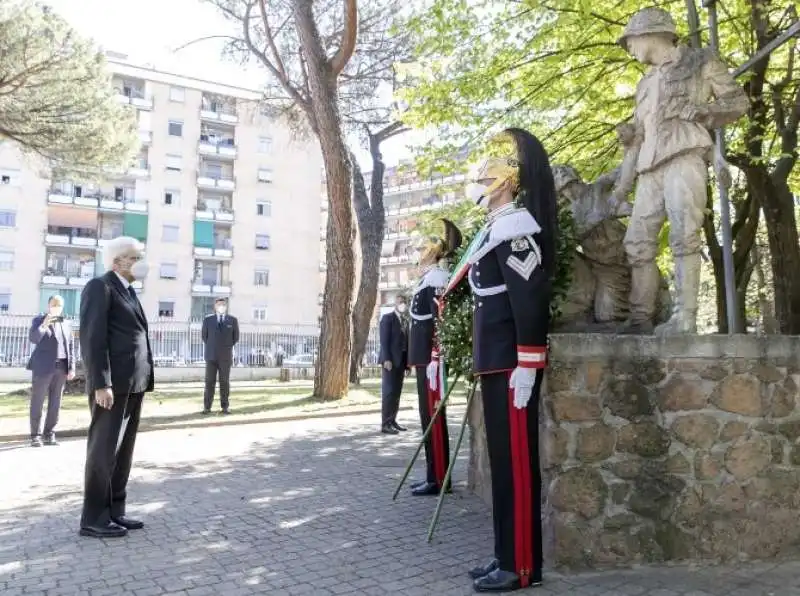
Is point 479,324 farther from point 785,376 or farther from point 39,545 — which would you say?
point 39,545

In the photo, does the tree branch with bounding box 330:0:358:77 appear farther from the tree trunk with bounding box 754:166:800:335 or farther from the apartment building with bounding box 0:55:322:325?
the apartment building with bounding box 0:55:322:325

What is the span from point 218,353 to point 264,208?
1650 inches

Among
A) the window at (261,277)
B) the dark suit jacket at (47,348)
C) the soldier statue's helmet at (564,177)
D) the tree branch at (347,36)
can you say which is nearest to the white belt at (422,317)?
the soldier statue's helmet at (564,177)

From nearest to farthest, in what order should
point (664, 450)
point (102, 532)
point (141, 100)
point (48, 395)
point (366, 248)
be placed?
point (664, 450) → point (102, 532) → point (48, 395) → point (366, 248) → point (141, 100)

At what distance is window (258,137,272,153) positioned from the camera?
53.3 meters

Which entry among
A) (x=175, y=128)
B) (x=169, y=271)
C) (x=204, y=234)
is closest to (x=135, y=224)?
(x=169, y=271)

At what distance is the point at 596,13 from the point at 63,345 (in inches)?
375

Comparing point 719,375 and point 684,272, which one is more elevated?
point 684,272

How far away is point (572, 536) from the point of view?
4133mm

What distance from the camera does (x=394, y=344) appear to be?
10.3 m

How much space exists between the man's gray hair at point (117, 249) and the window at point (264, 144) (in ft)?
165

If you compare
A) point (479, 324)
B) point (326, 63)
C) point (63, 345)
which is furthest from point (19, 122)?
Result: point (479, 324)

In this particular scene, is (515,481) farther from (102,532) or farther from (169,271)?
(169,271)

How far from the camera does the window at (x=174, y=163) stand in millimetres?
49531
